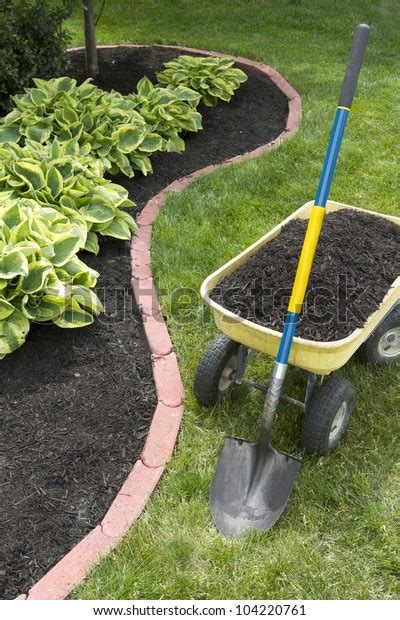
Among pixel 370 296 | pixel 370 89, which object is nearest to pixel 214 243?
pixel 370 296

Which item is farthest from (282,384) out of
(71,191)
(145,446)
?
(71,191)

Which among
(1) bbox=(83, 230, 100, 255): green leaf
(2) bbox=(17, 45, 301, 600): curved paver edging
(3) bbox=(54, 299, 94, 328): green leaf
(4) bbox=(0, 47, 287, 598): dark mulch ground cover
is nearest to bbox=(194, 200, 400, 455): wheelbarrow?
(2) bbox=(17, 45, 301, 600): curved paver edging

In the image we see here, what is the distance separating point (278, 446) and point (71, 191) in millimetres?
2071

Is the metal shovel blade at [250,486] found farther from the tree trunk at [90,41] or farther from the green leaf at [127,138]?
the tree trunk at [90,41]

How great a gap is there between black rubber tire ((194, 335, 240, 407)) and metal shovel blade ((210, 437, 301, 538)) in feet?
1.08

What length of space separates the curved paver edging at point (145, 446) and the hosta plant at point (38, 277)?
0.36 metres

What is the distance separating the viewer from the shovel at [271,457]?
2596 mm

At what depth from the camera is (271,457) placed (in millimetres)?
2773

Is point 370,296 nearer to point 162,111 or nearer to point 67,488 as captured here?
point 67,488

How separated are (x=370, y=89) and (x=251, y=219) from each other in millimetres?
3147

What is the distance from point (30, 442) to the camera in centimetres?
294

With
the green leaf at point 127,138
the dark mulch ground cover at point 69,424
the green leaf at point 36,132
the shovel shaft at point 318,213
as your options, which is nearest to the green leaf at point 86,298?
the dark mulch ground cover at point 69,424

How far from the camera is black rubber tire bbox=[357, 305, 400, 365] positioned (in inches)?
131

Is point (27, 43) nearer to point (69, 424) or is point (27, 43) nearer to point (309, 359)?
point (69, 424)
